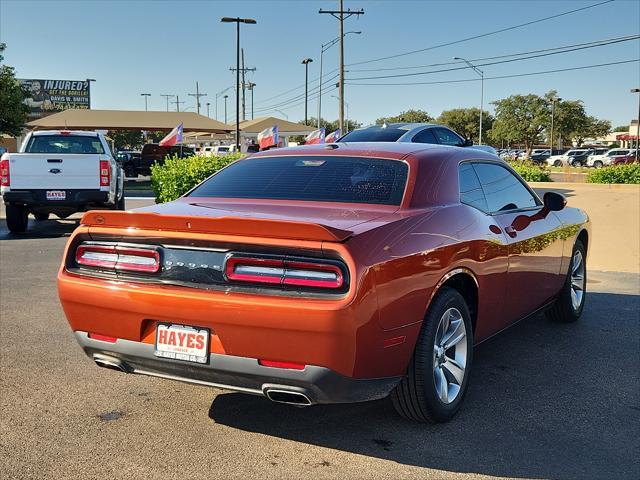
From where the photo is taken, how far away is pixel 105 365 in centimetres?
357

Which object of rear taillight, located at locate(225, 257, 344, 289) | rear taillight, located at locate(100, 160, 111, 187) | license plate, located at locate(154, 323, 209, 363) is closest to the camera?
rear taillight, located at locate(225, 257, 344, 289)

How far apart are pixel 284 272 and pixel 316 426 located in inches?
44.2

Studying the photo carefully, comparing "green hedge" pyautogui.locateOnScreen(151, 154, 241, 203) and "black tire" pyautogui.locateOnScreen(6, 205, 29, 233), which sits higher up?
"green hedge" pyautogui.locateOnScreen(151, 154, 241, 203)

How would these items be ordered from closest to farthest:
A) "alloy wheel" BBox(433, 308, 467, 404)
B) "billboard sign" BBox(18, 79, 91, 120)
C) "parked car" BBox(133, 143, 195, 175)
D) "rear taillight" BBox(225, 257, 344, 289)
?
"rear taillight" BBox(225, 257, 344, 289)
"alloy wheel" BBox(433, 308, 467, 404)
"parked car" BBox(133, 143, 195, 175)
"billboard sign" BBox(18, 79, 91, 120)

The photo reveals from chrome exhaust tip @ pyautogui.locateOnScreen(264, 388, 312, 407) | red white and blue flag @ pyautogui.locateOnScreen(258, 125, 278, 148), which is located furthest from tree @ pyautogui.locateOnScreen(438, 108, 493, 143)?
chrome exhaust tip @ pyautogui.locateOnScreen(264, 388, 312, 407)

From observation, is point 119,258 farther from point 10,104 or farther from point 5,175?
point 10,104

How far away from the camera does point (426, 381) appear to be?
3488 mm

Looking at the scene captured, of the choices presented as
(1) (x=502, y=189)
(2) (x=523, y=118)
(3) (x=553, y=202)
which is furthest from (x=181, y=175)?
(2) (x=523, y=118)

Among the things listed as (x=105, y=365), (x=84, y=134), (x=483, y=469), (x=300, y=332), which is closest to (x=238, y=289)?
(x=300, y=332)

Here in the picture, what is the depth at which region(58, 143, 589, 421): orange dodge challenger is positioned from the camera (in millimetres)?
3014

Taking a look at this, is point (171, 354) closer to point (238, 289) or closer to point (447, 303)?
point (238, 289)

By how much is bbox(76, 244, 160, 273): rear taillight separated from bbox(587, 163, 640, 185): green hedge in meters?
21.3

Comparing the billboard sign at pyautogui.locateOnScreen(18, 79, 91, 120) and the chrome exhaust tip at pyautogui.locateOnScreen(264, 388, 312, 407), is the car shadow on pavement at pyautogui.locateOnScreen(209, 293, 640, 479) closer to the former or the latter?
the chrome exhaust tip at pyautogui.locateOnScreen(264, 388, 312, 407)

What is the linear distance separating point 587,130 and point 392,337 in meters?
89.3
